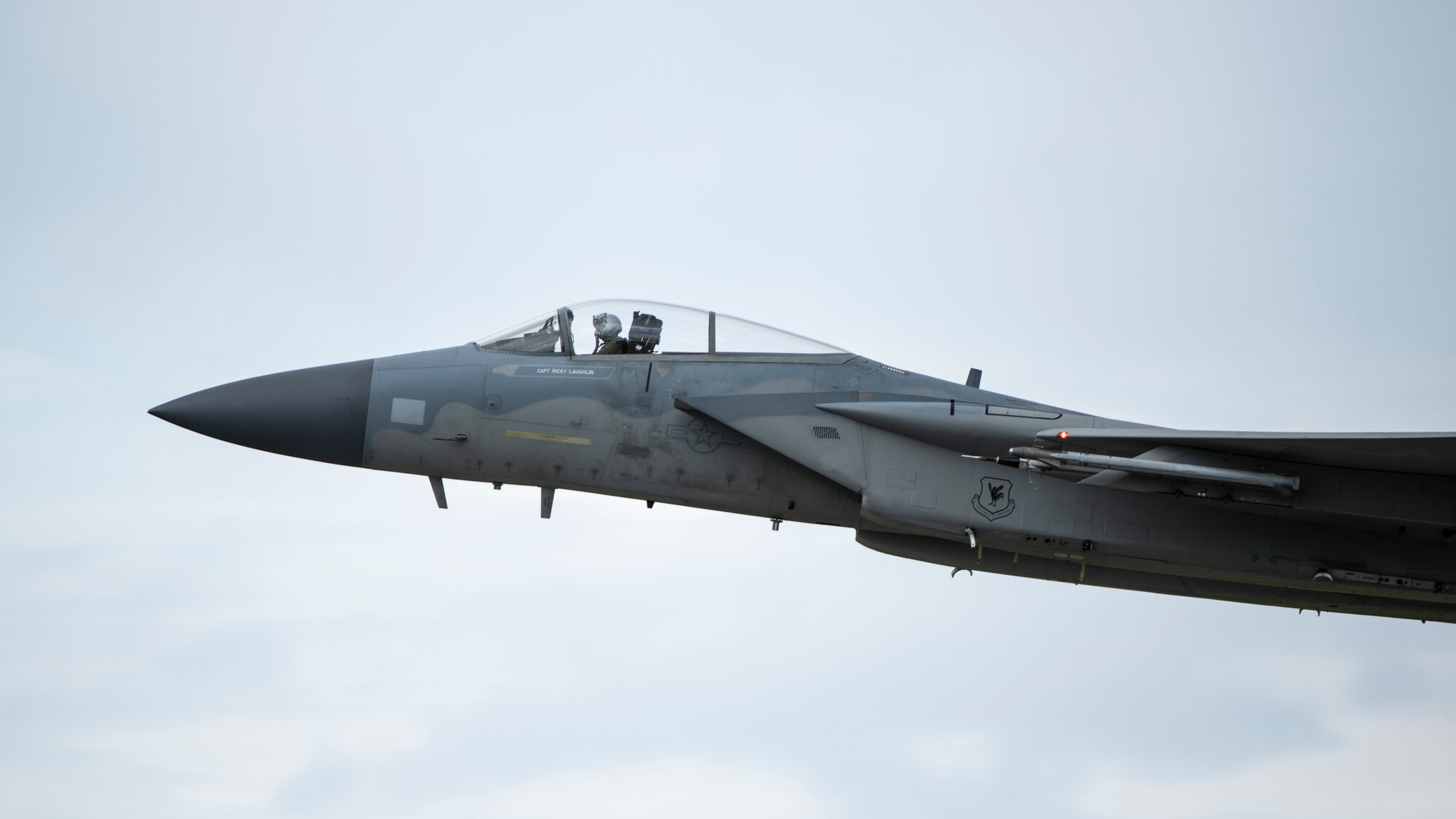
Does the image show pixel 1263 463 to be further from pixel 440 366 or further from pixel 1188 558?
pixel 440 366

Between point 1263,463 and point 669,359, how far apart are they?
509 cm

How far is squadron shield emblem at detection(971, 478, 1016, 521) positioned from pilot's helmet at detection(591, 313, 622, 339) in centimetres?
356

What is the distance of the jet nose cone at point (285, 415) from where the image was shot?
11109 mm

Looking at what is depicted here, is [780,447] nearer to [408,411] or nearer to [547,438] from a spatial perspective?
[547,438]

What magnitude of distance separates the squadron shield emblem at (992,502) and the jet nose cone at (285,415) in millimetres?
5400

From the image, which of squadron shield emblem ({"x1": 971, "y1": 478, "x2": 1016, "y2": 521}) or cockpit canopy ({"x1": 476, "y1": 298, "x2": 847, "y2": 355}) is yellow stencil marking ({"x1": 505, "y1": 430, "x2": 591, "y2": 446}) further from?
squadron shield emblem ({"x1": 971, "y1": 478, "x2": 1016, "y2": 521})

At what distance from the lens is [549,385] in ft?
37.4

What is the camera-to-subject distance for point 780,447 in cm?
1123

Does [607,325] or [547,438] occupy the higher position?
[607,325]

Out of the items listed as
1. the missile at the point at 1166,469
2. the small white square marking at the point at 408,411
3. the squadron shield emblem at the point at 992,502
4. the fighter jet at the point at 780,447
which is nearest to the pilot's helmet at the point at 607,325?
the fighter jet at the point at 780,447

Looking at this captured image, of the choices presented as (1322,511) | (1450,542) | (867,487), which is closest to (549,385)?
(867,487)

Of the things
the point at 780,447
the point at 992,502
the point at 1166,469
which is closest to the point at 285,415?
the point at 780,447

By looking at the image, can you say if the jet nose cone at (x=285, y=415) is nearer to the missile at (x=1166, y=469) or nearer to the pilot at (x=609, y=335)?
the pilot at (x=609, y=335)

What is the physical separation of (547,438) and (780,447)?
2050 millimetres
